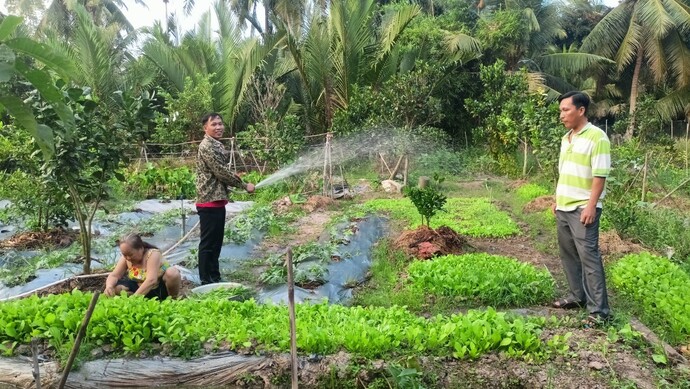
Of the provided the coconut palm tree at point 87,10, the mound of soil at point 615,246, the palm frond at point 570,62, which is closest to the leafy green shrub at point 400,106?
the mound of soil at point 615,246

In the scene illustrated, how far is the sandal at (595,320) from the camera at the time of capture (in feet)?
13.9

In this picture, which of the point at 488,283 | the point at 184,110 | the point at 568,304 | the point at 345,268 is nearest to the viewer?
the point at 568,304

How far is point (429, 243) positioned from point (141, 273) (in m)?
3.49

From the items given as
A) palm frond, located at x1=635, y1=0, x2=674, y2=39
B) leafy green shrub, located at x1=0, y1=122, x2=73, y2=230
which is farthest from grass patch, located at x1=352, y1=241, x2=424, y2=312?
palm frond, located at x1=635, y1=0, x2=674, y2=39

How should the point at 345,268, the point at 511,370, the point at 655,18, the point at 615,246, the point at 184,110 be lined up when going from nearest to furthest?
the point at 511,370 < the point at 345,268 < the point at 615,246 < the point at 184,110 < the point at 655,18

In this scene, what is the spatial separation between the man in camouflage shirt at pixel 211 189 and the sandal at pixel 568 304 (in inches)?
125

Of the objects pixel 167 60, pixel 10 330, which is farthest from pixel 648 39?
pixel 10 330

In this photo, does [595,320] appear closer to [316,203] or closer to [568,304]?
[568,304]

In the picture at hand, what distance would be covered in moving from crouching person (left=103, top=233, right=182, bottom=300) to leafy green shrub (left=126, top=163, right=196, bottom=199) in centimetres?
792

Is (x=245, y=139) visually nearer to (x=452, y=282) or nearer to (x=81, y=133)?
(x=81, y=133)

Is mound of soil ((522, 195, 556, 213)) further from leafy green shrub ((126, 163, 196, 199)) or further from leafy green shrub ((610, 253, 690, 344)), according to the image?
leafy green shrub ((126, 163, 196, 199))

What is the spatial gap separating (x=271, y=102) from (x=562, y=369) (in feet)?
48.1

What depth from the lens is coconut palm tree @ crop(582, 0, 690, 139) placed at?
21.0 metres

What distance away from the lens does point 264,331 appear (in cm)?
379
